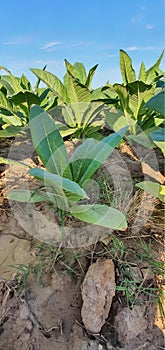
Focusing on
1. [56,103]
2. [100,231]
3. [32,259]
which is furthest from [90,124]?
[32,259]

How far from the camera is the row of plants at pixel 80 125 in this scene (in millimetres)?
1004

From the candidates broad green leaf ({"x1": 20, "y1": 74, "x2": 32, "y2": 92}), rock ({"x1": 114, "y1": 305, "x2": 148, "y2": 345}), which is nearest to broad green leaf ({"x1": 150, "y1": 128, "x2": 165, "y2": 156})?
rock ({"x1": 114, "y1": 305, "x2": 148, "y2": 345})

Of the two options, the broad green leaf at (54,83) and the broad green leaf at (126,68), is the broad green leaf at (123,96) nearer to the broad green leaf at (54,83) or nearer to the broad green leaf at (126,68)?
the broad green leaf at (126,68)

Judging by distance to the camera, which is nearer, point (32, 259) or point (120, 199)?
point (32, 259)

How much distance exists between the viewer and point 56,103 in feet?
5.97

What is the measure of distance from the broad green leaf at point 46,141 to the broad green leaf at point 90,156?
0.13 ft

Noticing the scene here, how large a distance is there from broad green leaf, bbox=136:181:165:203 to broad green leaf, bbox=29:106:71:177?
259 millimetres

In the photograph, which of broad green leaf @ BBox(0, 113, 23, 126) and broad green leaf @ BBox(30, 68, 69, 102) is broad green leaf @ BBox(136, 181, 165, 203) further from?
broad green leaf @ BBox(0, 113, 23, 126)

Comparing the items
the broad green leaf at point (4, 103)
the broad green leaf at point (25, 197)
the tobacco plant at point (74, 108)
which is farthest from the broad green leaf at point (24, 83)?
the broad green leaf at point (25, 197)

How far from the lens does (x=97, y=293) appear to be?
95 cm

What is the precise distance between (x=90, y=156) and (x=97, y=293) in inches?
17.0

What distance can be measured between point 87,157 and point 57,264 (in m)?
0.36

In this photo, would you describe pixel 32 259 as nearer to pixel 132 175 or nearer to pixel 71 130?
pixel 132 175

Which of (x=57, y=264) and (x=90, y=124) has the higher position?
(x=90, y=124)
